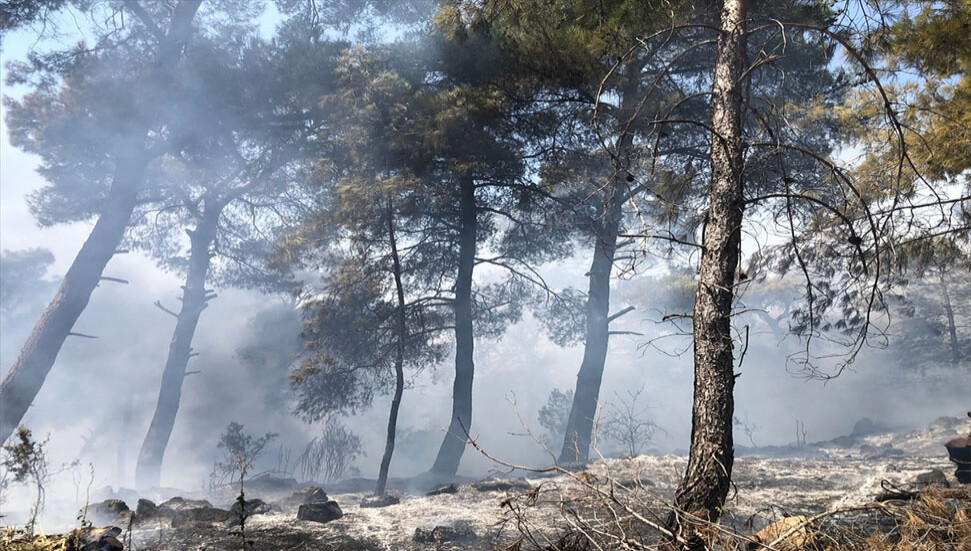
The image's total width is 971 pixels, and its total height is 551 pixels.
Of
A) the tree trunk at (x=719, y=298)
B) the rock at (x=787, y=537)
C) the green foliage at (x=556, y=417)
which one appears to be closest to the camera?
Result: the rock at (x=787, y=537)

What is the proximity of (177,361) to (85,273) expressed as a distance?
566cm

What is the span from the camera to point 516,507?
4207mm

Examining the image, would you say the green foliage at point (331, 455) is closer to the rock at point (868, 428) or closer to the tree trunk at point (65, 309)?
the tree trunk at point (65, 309)

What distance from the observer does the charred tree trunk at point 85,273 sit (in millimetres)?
10242

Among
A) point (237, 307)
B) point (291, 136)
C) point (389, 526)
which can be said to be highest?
point (291, 136)

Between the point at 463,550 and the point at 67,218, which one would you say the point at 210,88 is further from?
the point at 463,550

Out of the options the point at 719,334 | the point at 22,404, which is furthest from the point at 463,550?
the point at 22,404

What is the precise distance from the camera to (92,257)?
11.4 meters

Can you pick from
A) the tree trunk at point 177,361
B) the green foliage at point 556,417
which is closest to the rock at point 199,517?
the tree trunk at point 177,361

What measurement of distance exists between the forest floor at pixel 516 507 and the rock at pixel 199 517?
0.29 ft

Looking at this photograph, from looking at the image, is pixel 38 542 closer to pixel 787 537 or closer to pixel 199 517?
pixel 199 517

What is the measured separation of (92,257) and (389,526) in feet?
29.1

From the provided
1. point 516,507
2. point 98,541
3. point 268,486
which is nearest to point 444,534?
point 516,507

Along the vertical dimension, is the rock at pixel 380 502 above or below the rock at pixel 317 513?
below
